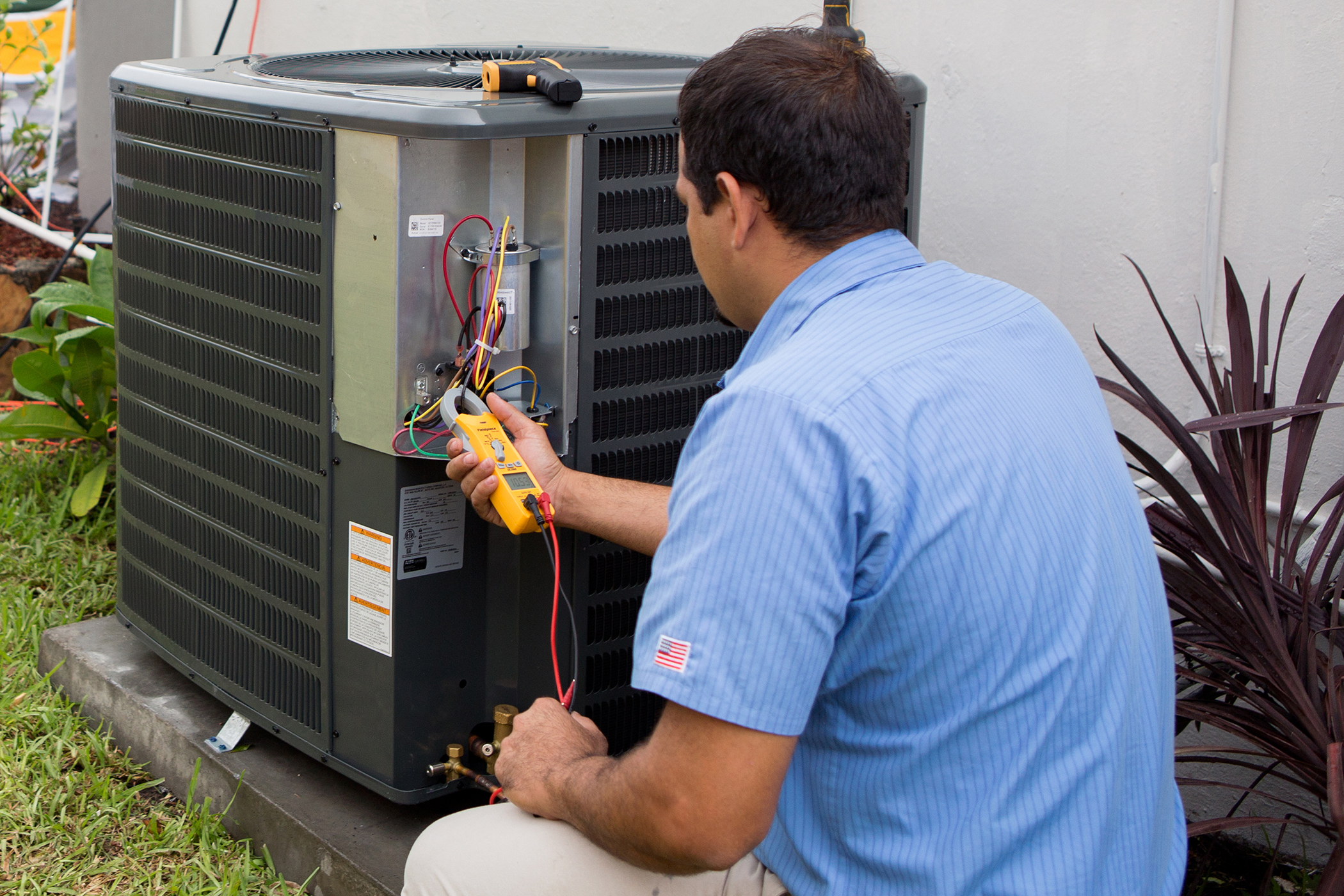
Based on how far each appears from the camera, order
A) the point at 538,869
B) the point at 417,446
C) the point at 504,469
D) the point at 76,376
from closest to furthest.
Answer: the point at 538,869, the point at 504,469, the point at 417,446, the point at 76,376

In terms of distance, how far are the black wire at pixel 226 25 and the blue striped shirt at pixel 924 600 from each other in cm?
397

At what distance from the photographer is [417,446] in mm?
1893

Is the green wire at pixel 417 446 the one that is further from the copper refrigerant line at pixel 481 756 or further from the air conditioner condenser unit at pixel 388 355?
the copper refrigerant line at pixel 481 756

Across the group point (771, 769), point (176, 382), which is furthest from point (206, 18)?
point (771, 769)

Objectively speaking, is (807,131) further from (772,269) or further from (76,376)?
(76,376)

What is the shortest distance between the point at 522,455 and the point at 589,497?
0.41ft

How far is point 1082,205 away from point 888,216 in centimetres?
133

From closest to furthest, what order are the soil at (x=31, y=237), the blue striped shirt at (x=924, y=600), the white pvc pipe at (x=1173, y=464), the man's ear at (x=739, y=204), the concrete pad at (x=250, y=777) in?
the blue striped shirt at (x=924, y=600) → the man's ear at (x=739, y=204) → the concrete pad at (x=250, y=777) → the white pvc pipe at (x=1173, y=464) → the soil at (x=31, y=237)

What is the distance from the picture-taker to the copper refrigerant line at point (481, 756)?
2.06 meters

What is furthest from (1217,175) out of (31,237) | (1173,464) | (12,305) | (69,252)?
(31,237)

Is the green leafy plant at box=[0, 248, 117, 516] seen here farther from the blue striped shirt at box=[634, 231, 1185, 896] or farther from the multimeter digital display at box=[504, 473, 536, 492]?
the blue striped shirt at box=[634, 231, 1185, 896]

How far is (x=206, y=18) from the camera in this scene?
4.95 meters

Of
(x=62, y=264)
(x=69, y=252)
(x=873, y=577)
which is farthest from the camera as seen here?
(x=62, y=264)

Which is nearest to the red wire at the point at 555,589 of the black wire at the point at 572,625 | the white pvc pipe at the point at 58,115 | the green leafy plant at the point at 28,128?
the black wire at the point at 572,625
